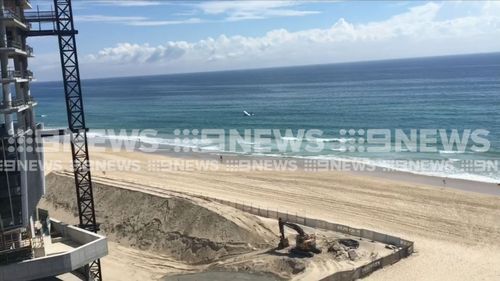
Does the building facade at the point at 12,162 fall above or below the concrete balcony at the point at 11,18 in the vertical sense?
below

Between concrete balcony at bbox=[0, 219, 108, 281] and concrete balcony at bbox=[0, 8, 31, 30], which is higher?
concrete balcony at bbox=[0, 8, 31, 30]

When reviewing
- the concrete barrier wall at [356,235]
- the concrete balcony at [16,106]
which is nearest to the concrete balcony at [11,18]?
the concrete balcony at [16,106]

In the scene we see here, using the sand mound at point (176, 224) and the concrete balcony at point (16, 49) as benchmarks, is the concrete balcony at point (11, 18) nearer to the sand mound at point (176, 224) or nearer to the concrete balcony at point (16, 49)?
the concrete balcony at point (16, 49)

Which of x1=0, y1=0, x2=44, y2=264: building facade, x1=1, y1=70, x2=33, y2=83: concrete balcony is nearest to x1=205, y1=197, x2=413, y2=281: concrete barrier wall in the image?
x1=0, y1=0, x2=44, y2=264: building facade

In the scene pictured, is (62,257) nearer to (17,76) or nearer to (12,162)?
(12,162)

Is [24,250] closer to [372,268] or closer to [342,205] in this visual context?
[372,268]

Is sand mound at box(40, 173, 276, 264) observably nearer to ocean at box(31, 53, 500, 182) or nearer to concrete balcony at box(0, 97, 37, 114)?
concrete balcony at box(0, 97, 37, 114)
